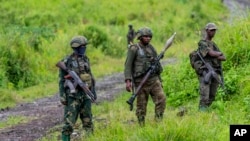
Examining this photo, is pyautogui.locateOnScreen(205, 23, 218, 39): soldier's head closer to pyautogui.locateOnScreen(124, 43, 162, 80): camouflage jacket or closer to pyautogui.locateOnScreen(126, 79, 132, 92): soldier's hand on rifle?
pyautogui.locateOnScreen(124, 43, 162, 80): camouflage jacket

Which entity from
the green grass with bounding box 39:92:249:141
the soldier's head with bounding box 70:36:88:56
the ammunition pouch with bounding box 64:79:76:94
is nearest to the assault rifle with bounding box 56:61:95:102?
the ammunition pouch with bounding box 64:79:76:94

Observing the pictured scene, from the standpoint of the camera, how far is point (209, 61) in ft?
33.3

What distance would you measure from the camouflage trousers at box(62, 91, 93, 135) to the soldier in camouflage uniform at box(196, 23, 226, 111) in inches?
91.4

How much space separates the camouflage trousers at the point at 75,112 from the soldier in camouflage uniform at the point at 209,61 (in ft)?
7.61

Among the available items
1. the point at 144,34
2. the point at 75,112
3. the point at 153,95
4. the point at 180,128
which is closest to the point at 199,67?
the point at 153,95

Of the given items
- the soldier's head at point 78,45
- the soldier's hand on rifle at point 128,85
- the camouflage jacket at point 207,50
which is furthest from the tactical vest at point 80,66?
the camouflage jacket at point 207,50

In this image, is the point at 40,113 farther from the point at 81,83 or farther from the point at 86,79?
the point at 81,83

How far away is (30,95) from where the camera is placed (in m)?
16.0

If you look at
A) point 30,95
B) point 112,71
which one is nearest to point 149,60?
point 30,95

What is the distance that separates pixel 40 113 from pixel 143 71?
4.67m

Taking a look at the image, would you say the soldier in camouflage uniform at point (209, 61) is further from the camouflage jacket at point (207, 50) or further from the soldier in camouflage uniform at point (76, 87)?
the soldier in camouflage uniform at point (76, 87)

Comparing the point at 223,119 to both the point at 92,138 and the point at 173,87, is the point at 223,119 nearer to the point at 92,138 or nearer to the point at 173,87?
the point at 92,138

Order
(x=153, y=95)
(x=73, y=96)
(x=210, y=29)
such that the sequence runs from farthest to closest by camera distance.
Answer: (x=210, y=29) → (x=153, y=95) → (x=73, y=96)

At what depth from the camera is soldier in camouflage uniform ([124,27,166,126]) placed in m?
9.05
